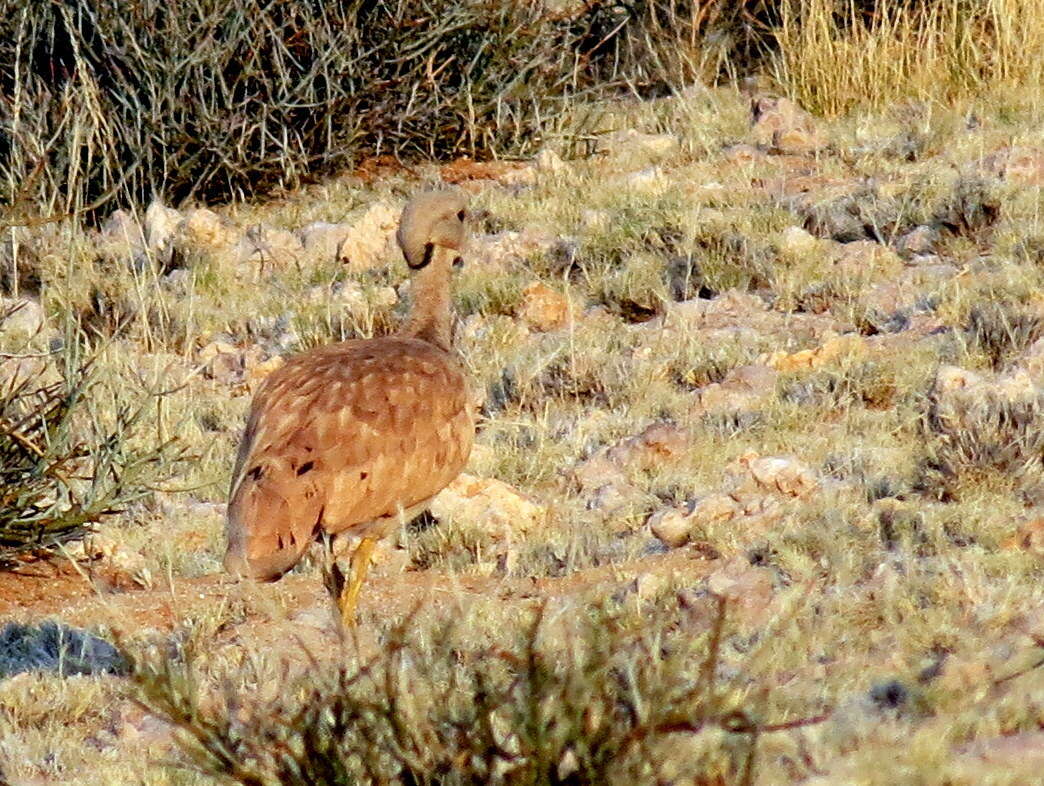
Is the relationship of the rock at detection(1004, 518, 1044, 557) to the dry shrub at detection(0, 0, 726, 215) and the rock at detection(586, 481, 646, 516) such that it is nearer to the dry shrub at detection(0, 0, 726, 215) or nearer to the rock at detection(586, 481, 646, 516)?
the rock at detection(586, 481, 646, 516)

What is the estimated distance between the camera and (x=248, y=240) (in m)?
9.69

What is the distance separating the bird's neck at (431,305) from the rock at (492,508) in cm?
49

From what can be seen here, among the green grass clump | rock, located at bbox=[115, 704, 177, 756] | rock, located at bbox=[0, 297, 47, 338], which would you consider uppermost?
the green grass clump

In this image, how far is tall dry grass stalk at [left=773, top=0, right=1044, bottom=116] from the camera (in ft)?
35.0

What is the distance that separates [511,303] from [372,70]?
2.40m

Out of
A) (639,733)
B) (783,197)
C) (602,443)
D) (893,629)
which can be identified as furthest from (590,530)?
(783,197)

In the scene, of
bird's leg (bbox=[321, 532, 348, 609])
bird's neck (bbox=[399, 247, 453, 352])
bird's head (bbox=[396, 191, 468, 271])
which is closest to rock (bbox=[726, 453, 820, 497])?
bird's neck (bbox=[399, 247, 453, 352])

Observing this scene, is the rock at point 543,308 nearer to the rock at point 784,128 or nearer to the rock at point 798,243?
the rock at point 798,243

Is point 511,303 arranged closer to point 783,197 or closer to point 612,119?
point 783,197

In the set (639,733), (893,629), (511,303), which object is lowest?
(511,303)

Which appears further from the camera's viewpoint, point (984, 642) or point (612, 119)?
point (612, 119)

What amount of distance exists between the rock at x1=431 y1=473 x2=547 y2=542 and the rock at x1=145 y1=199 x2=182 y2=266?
3371mm

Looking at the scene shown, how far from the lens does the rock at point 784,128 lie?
10.4 m

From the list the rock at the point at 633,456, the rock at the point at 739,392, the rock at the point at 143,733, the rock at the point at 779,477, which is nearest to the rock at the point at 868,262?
the rock at the point at 739,392
